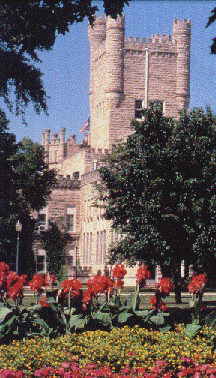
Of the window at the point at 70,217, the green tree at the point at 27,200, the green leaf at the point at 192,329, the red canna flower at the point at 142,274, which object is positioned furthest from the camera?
the window at the point at 70,217

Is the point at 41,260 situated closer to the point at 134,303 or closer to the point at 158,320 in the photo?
the point at 134,303

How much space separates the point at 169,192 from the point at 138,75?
42160 mm

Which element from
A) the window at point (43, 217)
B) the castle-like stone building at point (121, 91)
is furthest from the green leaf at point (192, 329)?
the window at point (43, 217)

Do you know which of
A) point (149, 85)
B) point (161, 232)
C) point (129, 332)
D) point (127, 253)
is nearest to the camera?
point (129, 332)

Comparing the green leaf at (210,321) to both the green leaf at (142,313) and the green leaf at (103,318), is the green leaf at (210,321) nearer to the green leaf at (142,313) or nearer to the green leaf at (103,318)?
the green leaf at (142,313)

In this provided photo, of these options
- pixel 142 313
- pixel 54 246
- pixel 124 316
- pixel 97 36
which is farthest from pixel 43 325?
pixel 97 36

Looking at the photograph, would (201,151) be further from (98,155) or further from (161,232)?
(98,155)

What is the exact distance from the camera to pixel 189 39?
7100 centimetres

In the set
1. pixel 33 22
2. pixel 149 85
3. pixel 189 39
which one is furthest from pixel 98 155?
pixel 33 22

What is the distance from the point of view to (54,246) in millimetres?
63875

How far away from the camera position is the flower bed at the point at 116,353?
12668 mm

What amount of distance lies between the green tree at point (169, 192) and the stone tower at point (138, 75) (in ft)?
127

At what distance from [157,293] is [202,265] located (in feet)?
48.5

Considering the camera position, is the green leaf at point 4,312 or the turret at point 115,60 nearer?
the green leaf at point 4,312
